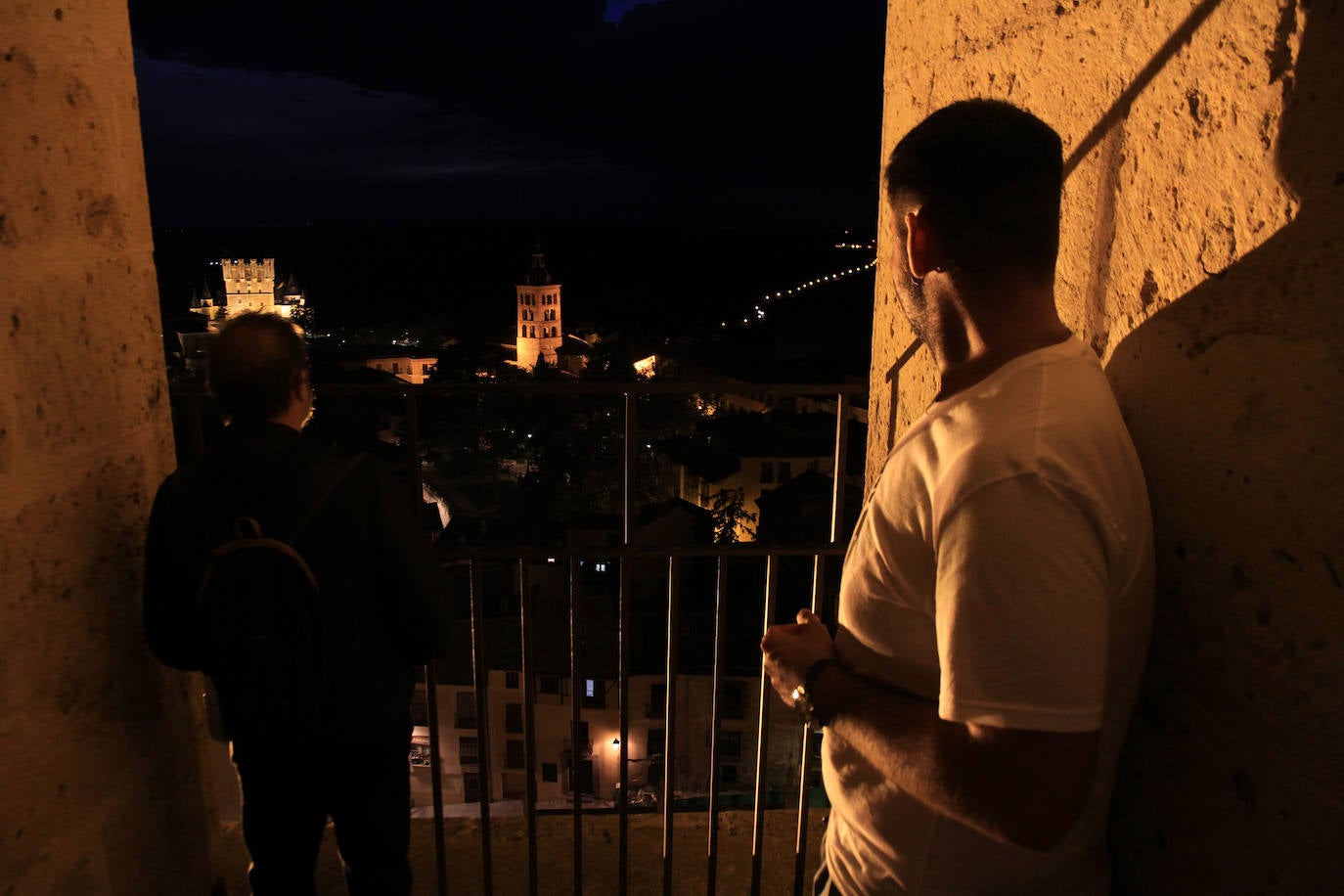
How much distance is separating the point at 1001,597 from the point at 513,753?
13.1m

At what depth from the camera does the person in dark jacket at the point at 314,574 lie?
69.0 inches

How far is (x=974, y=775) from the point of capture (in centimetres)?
98

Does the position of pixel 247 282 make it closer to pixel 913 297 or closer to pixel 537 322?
pixel 537 322

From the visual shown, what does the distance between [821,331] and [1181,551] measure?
1933 centimetres

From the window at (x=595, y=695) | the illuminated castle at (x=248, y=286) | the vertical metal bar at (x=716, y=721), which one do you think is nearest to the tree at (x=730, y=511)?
the vertical metal bar at (x=716, y=721)

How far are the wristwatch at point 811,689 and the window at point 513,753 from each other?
1206 centimetres

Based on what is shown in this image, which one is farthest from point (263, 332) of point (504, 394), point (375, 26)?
point (375, 26)

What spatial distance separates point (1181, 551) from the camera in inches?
48.3

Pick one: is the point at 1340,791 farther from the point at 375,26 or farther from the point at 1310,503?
the point at 375,26

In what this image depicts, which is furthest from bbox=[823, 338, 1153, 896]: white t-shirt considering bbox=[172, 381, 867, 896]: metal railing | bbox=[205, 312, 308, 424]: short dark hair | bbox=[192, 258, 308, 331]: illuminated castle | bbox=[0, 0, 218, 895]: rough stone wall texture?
bbox=[192, 258, 308, 331]: illuminated castle

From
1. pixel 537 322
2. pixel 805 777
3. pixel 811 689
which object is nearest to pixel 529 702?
pixel 805 777

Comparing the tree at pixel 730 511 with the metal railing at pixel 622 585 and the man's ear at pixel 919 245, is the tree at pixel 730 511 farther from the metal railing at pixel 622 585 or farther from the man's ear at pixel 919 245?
the man's ear at pixel 919 245

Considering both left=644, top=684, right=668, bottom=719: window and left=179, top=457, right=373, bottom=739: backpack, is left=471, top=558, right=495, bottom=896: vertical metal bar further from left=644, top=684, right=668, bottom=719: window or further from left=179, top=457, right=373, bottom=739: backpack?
left=644, top=684, right=668, bottom=719: window

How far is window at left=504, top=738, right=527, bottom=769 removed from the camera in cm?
1274
